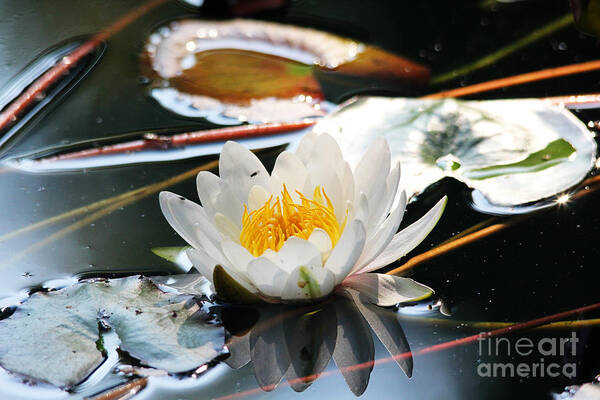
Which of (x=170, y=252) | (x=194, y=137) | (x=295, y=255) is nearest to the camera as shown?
(x=295, y=255)

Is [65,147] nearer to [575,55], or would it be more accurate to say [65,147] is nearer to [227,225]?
[227,225]

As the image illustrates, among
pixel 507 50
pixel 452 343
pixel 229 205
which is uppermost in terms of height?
pixel 507 50

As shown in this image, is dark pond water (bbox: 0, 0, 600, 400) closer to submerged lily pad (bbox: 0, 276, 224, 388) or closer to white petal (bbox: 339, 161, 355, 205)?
submerged lily pad (bbox: 0, 276, 224, 388)

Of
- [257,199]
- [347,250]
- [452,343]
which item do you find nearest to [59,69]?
[257,199]

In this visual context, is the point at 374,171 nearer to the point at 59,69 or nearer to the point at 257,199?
the point at 257,199

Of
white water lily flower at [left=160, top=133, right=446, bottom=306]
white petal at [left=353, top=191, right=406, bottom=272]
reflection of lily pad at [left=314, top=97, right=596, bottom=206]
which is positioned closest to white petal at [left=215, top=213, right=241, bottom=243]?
white water lily flower at [left=160, top=133, right=446, bottom=306]
